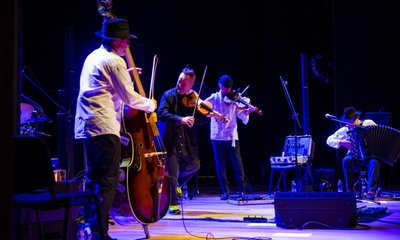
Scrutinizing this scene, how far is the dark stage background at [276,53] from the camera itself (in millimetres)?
9250

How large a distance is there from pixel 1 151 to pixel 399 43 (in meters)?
8.93

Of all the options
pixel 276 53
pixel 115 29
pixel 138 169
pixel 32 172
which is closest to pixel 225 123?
pixel 276 53

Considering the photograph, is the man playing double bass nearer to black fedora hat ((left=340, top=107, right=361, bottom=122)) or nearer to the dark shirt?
the dark shirt

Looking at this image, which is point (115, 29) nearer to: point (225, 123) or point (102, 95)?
point (102, 95)

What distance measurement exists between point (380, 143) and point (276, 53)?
10.0ft

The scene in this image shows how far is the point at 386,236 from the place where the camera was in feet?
13.1

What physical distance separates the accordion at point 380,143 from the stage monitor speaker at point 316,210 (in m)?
3.00

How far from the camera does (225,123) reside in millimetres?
7320

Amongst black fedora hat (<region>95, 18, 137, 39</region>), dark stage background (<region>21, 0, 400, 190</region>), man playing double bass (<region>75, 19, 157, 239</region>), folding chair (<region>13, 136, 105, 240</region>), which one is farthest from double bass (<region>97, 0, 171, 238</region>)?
dark stage background (<region>21, 0, 400, 190</region>)

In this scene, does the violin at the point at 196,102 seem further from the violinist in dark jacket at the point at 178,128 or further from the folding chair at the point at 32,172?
the folding chair at the point at 32,172

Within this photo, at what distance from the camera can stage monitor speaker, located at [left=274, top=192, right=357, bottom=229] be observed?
441cm

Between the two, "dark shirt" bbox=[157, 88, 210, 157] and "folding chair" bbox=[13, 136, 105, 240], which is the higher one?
"dark shirt" bbox=[157, 88, 210, 157]

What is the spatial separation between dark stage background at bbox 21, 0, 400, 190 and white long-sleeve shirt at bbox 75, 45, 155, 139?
5.23 metres

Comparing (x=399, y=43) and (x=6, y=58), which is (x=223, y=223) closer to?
(x=6, y=58)
